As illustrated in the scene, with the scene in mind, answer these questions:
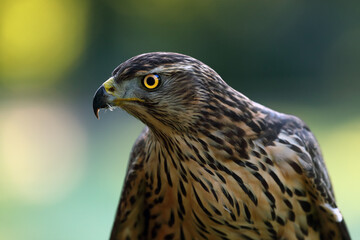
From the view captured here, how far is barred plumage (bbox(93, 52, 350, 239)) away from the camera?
1.75 metres

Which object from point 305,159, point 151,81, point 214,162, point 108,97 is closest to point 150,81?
point 151,81

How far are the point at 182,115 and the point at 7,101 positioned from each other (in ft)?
24.1

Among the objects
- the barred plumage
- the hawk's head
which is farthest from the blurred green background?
the hawk's head

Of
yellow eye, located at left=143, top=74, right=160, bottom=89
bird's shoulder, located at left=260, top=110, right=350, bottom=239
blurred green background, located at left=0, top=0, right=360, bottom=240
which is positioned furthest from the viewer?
blurred green background, located at left=0, top=0, right=360, bottom=240

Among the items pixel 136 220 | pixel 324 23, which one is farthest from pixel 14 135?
pixel 136 220

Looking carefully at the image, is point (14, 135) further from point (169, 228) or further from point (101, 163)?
point (169, 228)

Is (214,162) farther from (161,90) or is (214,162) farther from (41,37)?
(41,37)

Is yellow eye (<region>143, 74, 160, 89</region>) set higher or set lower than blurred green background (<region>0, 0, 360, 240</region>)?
higher

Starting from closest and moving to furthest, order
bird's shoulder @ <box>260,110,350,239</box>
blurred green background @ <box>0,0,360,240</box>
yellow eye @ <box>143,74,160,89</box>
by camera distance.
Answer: yellow eye @ <box>143,74,160,89</box>
bird's shoulder @ <box>260,110,350,239</box>
blurred green background @ <box>0,0,360,240</box>

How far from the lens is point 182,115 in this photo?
1778 mm

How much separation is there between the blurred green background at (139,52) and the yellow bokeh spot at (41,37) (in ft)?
0.05

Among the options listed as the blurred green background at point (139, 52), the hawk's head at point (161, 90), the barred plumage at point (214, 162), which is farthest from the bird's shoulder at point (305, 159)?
the blurred green background at point (139, 52)

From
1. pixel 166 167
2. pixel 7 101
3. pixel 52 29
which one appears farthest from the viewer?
pixel 7 101

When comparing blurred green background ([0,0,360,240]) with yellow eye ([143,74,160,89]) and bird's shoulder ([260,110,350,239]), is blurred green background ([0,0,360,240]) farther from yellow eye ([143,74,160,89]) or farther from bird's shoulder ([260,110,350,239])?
yellow eye ([143,74,160,89])
